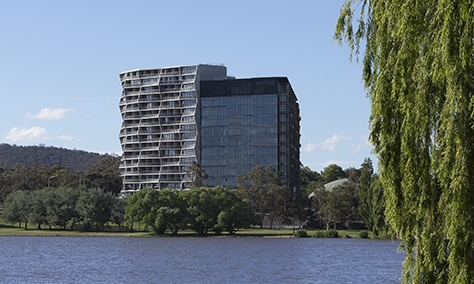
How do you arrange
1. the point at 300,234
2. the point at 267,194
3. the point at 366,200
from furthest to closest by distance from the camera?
the point at 267,194 → the point at 300,234 → the point at 366,200

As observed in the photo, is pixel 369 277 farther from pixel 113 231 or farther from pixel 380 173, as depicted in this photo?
pixel 113 231

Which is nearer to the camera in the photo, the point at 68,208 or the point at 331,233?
the point at 331,233

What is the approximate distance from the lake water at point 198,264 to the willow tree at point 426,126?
49.9 meters

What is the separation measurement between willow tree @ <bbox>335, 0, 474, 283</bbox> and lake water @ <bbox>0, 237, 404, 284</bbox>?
164 ft

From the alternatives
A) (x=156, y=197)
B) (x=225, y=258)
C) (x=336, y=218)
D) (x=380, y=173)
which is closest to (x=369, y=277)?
(x=225, y=258)

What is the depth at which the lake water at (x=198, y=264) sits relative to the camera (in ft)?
234

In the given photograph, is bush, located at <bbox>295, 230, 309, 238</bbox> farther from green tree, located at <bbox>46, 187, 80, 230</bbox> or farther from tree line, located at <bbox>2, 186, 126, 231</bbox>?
green tree, located at <bbox>46, 187, 80, 230</bbox>

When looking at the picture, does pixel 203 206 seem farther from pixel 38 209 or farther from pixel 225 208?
pixel 38 209

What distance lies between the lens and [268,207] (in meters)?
189

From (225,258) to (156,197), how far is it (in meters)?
A: 57.5

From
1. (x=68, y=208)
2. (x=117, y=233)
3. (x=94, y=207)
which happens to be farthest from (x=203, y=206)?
(x=68, y=208)

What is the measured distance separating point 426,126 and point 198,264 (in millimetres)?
70218

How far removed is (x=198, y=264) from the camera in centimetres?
8656

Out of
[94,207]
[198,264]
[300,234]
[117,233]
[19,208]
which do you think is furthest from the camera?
[19,208]
